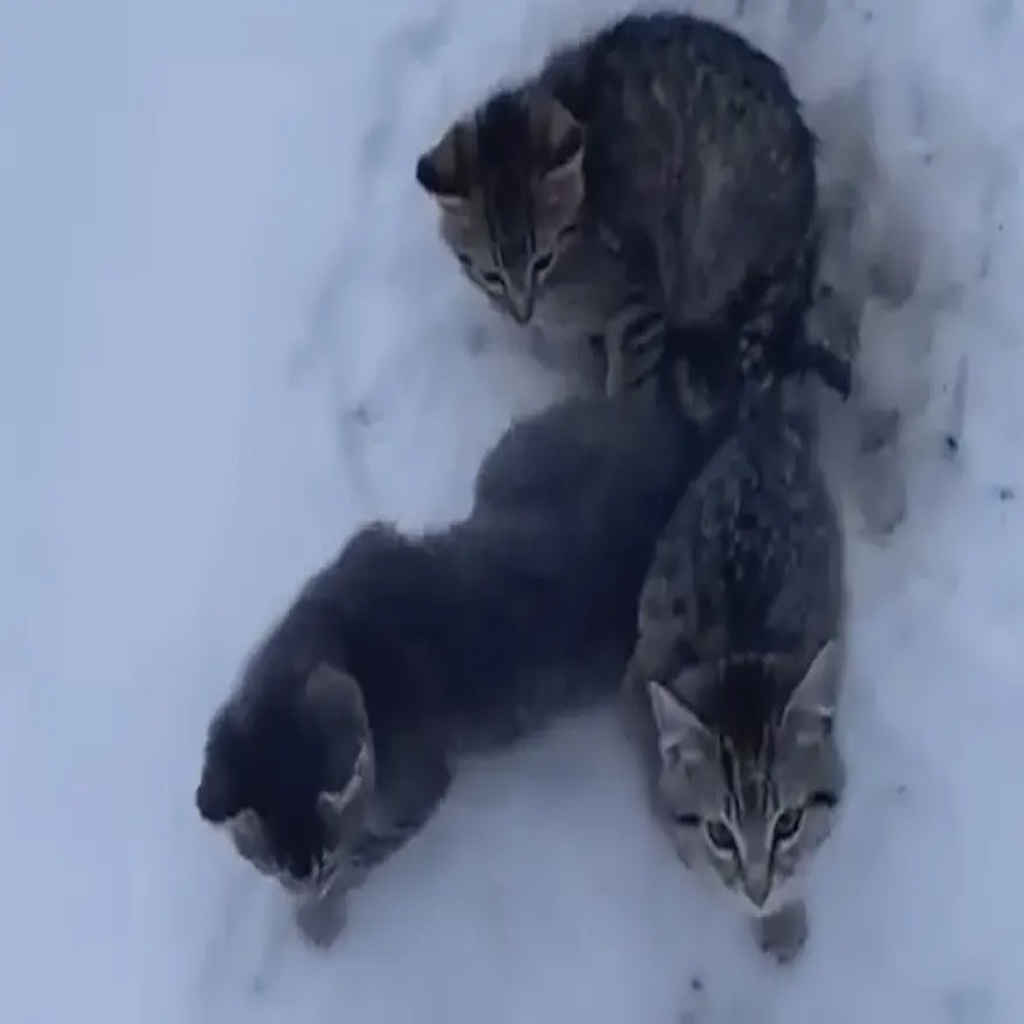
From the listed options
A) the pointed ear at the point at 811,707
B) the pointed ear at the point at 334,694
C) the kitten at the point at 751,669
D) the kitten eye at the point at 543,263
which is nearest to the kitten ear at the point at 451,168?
the kitten eye at the point at 543,263

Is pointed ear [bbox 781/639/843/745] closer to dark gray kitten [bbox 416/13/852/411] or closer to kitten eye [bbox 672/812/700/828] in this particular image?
kitten eye [bbox 672/812/700/828]

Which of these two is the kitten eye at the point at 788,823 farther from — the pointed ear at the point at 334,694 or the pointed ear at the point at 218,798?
the pointed ear at the point at 218,798

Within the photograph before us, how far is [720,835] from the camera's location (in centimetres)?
215

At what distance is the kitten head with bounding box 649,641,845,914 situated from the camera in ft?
6.74

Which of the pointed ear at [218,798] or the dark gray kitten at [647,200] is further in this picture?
the dark gray kitten at [647,200]

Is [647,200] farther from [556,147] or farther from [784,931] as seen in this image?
[784,931]

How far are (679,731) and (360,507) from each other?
721mm

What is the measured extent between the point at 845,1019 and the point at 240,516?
1.10m

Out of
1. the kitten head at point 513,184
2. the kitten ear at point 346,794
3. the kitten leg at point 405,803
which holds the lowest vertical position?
the kitten leg at point 405,803

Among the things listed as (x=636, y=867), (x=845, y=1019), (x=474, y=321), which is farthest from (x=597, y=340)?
(x=845, y=1019)

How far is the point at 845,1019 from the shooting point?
2.30 metres

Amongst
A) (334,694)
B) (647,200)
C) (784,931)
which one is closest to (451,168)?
(647,200)

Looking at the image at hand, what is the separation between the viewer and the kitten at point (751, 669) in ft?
6.79

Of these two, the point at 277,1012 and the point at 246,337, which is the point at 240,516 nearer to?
the point at 246,337
